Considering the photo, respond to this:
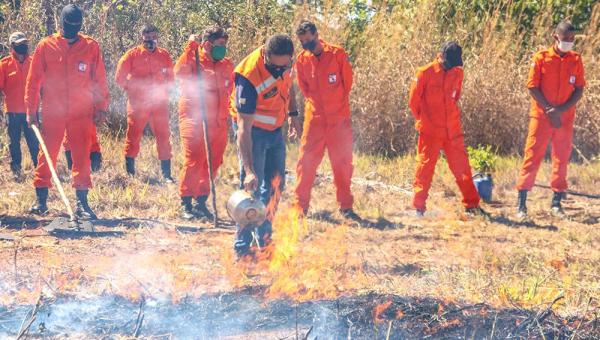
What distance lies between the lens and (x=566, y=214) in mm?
7695

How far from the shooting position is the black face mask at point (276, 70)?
5.11 metres

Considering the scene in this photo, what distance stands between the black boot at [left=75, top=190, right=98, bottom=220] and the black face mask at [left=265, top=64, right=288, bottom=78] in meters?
2.73

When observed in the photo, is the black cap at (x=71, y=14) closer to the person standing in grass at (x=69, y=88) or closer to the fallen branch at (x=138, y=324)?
the person standing in grass at (x=69, y=88)

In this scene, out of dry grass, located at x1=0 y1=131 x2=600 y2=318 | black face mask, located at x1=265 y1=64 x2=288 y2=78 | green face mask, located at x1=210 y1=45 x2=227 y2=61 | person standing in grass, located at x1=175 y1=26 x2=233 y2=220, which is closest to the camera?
dry grass, located at x1=0 y1=131 x2=600 y2=318

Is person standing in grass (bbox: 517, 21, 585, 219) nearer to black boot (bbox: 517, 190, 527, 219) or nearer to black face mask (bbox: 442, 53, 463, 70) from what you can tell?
black boot (bbox: 517, 190, 527, 219)

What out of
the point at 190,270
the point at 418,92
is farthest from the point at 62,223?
the point at 418,92

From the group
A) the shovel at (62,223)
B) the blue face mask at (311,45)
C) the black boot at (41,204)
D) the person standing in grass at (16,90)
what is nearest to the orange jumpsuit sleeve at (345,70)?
the blue face mask at (311,45)

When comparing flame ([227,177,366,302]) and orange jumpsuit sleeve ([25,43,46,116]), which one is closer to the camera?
flame ([227,177,366,302])

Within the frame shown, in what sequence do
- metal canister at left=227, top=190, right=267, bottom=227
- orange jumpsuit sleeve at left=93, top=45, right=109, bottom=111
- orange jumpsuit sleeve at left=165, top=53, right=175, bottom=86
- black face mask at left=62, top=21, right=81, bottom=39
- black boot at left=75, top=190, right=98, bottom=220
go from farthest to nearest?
orange jumpsuit sleeve at left=165, top=53, right=175, bottom=86 → black boot at left=75, top=190, right=98, bottom=220 → orange jumpsuit sleeve at left=93, top=45, right=109, bottom=111 → black face mask at left=62, top=21, right=81, bottom=39 → metal canister at left=227, top=190, right=267, bottom=227

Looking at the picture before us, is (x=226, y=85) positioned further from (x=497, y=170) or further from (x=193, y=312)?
(x=497, y=170)

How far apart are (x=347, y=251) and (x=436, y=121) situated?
6.23ft

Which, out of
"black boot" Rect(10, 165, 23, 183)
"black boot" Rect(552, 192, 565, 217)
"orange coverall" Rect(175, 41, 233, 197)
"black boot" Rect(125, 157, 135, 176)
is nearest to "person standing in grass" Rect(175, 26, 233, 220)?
"orange coverall" Rect(175, 41, 233, 197)

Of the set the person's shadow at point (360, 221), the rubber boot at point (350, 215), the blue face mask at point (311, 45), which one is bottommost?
the person's shadow at point (360, 221)

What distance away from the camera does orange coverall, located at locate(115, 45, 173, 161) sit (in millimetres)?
8406
